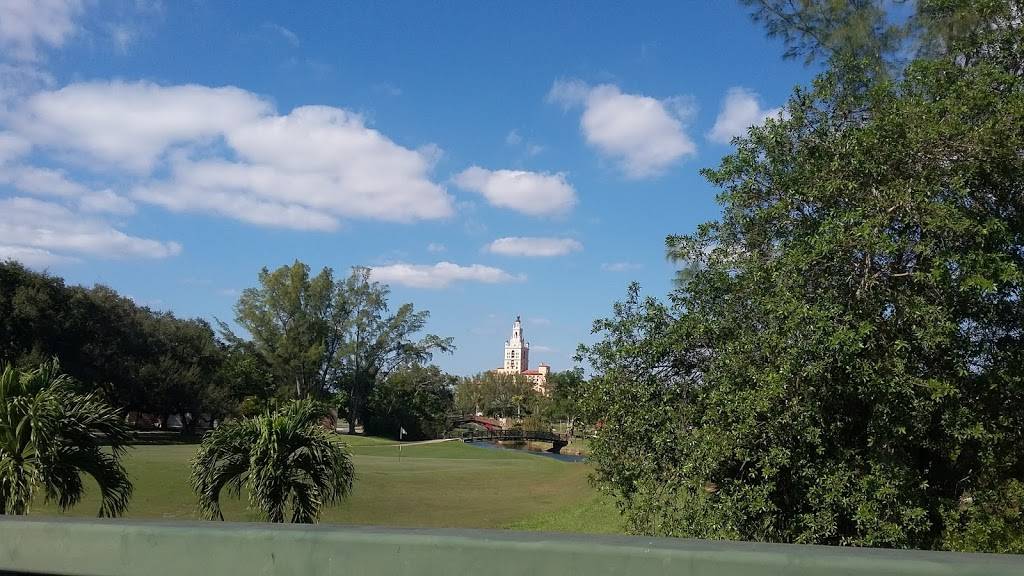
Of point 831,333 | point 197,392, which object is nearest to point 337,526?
point 831,333

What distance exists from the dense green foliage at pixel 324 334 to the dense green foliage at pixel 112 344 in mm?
9209

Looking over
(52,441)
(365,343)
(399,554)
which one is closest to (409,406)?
(365,343)

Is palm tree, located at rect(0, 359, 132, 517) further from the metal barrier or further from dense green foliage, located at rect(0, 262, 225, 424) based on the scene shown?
dense green foliage, located at rect(0, 262, 225, 424)

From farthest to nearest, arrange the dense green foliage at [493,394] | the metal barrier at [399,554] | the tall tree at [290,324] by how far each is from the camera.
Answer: the dense green foliage at [493,394], the tall tree at [290,324], the metal barrier at [399,554]

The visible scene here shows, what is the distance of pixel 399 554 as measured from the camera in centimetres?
290

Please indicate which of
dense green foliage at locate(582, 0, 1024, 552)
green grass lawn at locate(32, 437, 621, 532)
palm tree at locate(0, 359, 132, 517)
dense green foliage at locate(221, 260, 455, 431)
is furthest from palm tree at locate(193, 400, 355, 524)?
dense green foliage at locate(221, 260, 455, 431)

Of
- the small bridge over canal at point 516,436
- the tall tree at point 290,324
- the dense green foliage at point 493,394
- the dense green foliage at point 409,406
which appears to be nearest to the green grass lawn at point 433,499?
the tall tree at point 290,324

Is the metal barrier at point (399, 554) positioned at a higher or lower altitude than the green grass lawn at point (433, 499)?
higher

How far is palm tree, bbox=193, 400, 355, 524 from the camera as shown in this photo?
36.9 feet

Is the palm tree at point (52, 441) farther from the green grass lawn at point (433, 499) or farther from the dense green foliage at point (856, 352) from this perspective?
the dense green foliage at point (856, 352)

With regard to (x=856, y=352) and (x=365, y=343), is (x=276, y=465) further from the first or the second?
(x=365, y=343)

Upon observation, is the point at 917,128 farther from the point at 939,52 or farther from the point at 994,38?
the point at 939,52

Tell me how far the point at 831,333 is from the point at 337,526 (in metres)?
5.94

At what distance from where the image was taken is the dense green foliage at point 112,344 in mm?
46156
